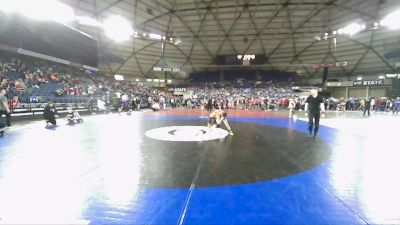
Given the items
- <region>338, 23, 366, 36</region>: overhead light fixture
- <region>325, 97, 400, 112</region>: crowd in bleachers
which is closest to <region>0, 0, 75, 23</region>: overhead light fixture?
<region>338, 23, 366, 36</region>: overhead light fixture

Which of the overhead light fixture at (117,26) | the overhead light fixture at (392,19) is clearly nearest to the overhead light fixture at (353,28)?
the overhead light fixture at (392,19)

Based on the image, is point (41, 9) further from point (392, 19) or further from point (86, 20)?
point (392, 19)

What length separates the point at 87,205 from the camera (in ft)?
8.99

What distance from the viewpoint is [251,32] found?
3097 cm

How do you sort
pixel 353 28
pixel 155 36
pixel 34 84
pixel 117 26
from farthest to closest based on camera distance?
pixel 155 36 → pixel 353 28 → pixel 117 26 → pixel 34 84

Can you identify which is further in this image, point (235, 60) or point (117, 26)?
point (235, 60)

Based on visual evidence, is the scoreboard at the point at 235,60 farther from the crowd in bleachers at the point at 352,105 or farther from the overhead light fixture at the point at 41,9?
the overhead light fixture at the point at 41,9

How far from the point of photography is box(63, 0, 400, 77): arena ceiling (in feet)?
79.1

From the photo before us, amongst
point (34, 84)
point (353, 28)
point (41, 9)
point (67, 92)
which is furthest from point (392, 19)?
point (34, 84)

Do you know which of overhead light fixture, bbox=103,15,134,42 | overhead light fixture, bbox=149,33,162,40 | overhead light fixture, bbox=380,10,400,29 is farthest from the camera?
overhead light fixture, bbox=149,33,162,40

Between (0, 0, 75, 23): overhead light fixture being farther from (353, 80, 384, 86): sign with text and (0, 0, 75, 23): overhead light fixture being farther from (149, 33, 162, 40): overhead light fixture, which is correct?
(353, 80, 384, 86): sign with text

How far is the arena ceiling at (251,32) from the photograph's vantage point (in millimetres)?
24109

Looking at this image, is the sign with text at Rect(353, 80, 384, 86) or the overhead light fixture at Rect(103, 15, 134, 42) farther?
the sign with text at Rect(353, 80, 384, 86)

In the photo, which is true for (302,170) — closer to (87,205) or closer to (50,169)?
(87,205)
